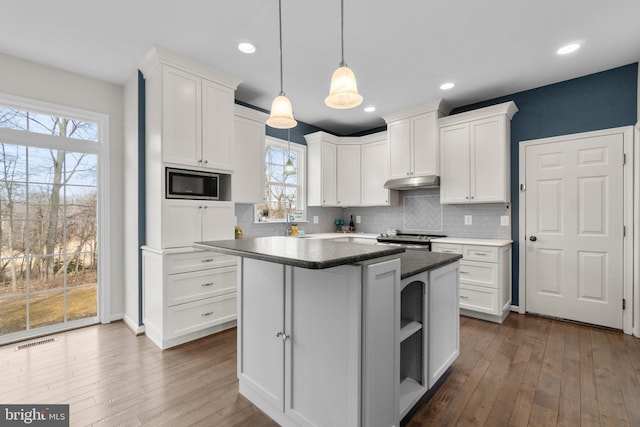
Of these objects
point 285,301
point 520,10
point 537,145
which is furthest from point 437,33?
point 285,301

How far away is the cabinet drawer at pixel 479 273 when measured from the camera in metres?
3.33

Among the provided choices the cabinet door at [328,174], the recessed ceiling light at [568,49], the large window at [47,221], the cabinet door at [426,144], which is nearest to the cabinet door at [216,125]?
the large window at [47,221]

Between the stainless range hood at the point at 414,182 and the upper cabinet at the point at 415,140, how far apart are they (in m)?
0.07

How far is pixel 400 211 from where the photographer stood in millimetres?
4793

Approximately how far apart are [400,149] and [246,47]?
2.52 metres

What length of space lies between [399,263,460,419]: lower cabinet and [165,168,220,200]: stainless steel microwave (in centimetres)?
221

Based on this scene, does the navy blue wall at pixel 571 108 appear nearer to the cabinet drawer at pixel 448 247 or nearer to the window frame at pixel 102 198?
the cabinet drawer at pixel 448 247

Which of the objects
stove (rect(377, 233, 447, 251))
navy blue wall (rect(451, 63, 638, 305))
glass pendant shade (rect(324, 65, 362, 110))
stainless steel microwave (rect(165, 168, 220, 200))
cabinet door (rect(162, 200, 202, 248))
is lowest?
stove (rect(377, 233, 447, 251))

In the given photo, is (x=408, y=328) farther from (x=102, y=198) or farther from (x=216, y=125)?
(x=102, y=198)

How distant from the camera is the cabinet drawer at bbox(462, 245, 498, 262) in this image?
3338mm

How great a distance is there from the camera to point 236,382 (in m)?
2.17

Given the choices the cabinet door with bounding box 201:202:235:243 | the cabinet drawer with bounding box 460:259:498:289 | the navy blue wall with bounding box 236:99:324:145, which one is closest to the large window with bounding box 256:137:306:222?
the navy blue wall with bounding box 236:99:324:145

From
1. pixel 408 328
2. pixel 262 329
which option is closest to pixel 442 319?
pixel 408 328

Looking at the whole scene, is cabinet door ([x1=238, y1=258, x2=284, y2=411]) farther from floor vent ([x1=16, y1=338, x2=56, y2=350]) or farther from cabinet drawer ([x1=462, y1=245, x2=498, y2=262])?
cabinet drawer ([x1=462, y1=245, x2=498, y2=262])
